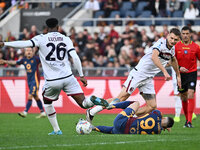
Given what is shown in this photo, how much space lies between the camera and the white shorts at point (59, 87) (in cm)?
1030

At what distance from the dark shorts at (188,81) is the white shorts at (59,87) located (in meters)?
4.01

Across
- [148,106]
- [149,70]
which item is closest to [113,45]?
[149,70]

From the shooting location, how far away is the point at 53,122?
35.6 feet

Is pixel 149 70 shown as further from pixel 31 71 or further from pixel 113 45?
pixel 113 45

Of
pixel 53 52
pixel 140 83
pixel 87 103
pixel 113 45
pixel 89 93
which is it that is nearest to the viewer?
pixel 53 52

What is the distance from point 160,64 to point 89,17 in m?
16.2

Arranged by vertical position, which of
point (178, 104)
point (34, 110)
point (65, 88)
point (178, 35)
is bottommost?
point (34, 110)

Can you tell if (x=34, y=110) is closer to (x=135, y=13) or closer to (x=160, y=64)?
(x=135, y=13)

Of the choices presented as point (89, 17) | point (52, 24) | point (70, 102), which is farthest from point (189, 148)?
point (89, 17)

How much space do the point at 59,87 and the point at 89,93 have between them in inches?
355

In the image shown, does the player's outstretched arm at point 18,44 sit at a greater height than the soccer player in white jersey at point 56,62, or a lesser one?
greater

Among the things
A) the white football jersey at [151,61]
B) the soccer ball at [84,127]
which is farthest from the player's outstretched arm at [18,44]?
the white football jersey at [151,61]

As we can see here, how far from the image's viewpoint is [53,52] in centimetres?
1020

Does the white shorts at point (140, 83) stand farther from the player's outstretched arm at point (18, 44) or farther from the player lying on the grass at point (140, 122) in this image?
the player's outstretched arm at point (18, 44)
